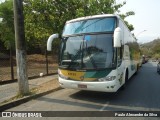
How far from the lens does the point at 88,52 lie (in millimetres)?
8156

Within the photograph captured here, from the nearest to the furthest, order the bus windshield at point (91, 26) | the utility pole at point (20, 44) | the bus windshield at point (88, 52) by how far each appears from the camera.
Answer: the bus windshield at point (88, 52)
the bus windshield at point (91, 26)
the utility pole at point (20, 44)

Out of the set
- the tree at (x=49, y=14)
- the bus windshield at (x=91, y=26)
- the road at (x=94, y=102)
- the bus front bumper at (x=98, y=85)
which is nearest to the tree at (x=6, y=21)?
the tree at (x=49, y=14)

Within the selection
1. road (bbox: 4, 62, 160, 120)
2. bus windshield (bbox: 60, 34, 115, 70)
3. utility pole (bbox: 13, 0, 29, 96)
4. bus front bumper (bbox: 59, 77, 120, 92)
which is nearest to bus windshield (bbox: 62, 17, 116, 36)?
bus windshield (bbox: 60, 34, 115, 70)

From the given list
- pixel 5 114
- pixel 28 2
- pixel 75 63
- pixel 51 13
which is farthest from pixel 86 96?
pixel 28 2

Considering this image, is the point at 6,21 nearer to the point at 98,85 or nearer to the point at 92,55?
the point at 92,55

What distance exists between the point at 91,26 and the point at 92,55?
123cm

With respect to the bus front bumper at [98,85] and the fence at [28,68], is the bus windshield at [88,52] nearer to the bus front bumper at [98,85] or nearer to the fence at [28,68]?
the bus front bumper at [98,85]

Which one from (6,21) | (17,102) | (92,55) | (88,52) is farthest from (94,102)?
(6,21)

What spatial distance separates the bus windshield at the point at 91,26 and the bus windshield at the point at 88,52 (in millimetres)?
236

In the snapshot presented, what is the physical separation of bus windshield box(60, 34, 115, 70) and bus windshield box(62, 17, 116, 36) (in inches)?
9.3

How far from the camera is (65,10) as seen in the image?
555 inches

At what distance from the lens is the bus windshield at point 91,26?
27.0 feet

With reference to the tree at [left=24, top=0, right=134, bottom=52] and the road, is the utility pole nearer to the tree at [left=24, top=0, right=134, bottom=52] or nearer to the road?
the road

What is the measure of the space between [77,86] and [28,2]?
343 inches
